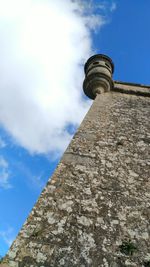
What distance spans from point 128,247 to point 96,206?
806 millimetres

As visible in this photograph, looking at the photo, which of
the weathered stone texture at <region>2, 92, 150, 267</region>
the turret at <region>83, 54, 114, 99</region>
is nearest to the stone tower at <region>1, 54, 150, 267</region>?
the weathered stone texture at <region>2, 92, 150, 267</region>

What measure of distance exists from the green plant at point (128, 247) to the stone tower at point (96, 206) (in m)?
0.01

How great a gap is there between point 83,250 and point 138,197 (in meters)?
1.45

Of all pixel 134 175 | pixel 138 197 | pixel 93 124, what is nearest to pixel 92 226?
pixel 138 197

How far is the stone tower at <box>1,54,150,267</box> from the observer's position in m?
3.76

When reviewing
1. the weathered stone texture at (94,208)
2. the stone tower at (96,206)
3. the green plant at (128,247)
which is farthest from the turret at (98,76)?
the green plant at (128,247)

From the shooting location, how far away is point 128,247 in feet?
13.0

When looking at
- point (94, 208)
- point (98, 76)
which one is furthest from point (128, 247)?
point (98, 76)

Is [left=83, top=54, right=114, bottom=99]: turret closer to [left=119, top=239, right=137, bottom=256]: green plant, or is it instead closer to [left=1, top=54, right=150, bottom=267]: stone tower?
[left=1, top=54, right=150, bottom=267]: stone tower

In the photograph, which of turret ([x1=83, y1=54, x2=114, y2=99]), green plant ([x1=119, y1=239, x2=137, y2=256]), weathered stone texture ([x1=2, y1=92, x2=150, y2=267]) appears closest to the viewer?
weathered stone texture ([x1=2, y1=92, x2=150, y2=267])

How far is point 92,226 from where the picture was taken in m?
4.20

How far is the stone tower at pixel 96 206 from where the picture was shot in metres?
3.76

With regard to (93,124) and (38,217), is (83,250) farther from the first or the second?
(93,124)

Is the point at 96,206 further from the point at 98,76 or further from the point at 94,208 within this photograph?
the point at 98,76
